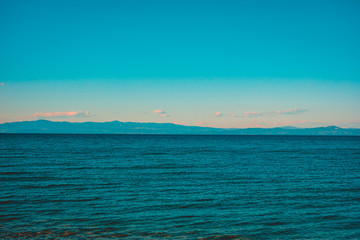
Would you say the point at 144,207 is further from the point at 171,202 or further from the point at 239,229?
the point at 239,229

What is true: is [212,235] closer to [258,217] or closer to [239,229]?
[239,229]

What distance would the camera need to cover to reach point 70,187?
70.3 feet

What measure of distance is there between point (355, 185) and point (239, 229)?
1511 centimetres

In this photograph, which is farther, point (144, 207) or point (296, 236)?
point (144, 207)

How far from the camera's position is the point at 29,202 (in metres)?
17.1

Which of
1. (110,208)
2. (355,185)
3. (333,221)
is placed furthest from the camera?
(355,185)

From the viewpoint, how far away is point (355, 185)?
23812 millimetres

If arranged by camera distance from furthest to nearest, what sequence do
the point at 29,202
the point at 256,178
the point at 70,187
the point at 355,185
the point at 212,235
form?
the point at 256,178, the point at 355,185, the point at 70,187, the point at 29,202, the point at 212,235

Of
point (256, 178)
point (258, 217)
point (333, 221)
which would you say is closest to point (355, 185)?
point (256, 178)

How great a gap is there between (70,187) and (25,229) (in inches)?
354

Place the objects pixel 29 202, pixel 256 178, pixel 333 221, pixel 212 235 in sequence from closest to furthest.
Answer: pixel 212 235, pixel 333 221, pixel 29 202, pixel 256 178

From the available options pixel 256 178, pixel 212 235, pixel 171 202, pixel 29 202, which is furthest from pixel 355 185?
pixel 29 202

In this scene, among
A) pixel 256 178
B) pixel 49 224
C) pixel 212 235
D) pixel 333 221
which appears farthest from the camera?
pixel 256 178

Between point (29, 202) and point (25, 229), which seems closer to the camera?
point (25, 229)
